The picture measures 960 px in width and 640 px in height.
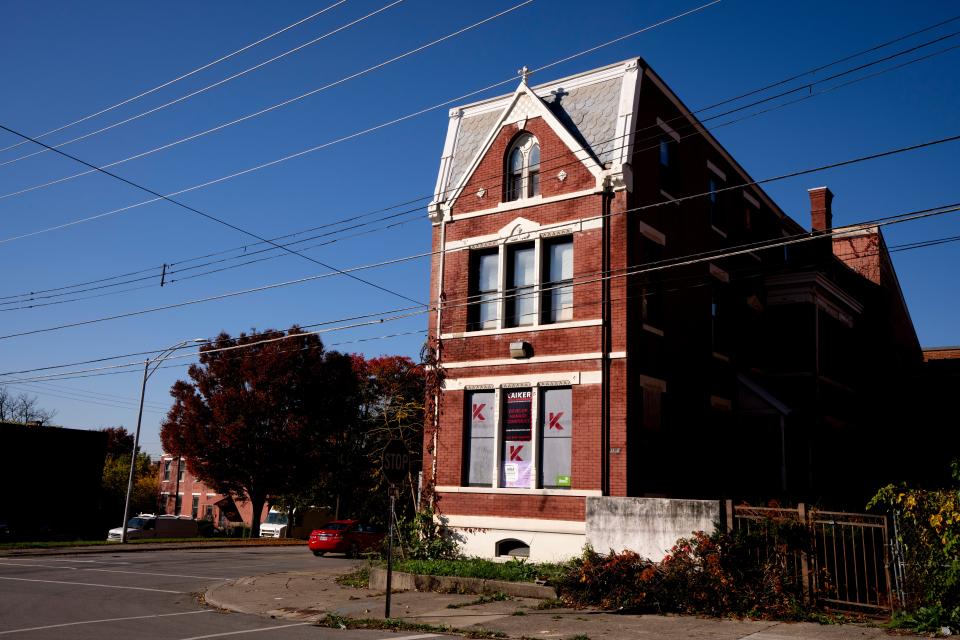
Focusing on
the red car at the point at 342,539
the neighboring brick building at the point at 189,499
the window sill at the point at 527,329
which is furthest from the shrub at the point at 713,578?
the neighboring brick building at the point at 189,499

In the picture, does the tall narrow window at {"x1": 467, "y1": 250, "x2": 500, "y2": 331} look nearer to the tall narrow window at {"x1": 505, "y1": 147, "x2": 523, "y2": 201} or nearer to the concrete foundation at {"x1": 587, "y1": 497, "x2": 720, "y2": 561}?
the tall narrow window at {"x1": 505, "y1": 147, "x2": 523, "y2": 201}

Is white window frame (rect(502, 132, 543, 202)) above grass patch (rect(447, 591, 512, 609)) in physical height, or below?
above

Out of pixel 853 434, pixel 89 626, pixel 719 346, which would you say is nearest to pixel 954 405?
pixel 853 434

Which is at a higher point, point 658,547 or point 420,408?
point 420,408

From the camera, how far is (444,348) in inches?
890

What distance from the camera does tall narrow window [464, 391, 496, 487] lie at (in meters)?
21.4

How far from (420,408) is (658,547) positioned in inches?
366

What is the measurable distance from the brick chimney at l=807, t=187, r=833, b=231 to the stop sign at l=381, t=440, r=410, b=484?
24.4m

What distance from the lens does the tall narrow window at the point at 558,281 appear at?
20.9 m

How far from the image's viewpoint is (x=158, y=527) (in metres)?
48.5

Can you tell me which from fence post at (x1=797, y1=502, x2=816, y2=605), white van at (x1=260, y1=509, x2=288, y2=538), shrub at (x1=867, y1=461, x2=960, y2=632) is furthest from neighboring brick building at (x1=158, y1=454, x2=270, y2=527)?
shrub at (x1=867, y1=461, x2=960, y2=632)

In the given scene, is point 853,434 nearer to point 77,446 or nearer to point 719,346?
point 719,346

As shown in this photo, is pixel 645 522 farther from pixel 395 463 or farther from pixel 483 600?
pixel 395 463

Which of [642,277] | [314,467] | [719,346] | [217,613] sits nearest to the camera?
[217,613]
